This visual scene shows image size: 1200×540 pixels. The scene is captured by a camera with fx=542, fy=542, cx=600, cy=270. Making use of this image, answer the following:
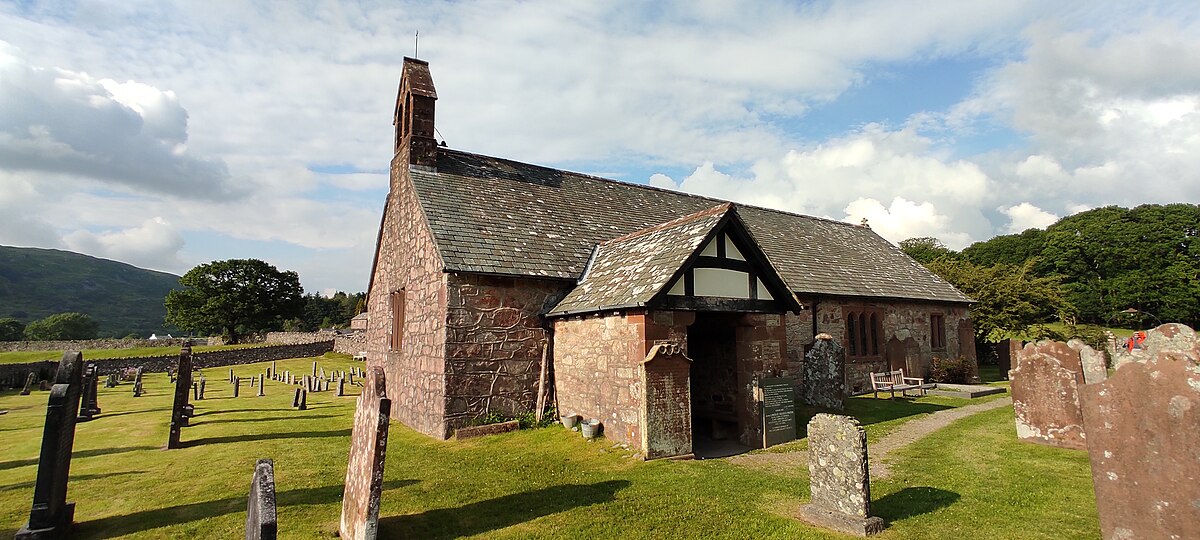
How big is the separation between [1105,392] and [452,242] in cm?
1257

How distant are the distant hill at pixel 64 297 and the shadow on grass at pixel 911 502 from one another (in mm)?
172848

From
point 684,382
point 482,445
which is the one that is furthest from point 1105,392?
point 482,445

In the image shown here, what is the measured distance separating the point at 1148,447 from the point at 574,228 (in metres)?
13.8

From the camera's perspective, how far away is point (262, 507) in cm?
477

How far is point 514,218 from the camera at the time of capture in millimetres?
16438

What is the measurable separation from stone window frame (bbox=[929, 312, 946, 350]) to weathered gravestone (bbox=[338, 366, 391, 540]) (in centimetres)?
2430

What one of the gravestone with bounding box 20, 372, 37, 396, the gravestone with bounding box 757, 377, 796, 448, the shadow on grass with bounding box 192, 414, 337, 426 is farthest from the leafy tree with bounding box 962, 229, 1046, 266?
the gravestone with bounding box 20, 372, 37, 396

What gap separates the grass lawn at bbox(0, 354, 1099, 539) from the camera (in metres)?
7.12

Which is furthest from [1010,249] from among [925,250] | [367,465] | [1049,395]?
[367,465]

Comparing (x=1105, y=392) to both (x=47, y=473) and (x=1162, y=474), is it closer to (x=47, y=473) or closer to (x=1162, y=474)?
(x=1162, y=474)

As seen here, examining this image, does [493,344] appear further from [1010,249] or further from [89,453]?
[1010,249]

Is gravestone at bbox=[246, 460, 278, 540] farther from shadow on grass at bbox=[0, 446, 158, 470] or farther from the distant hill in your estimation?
the distant hill

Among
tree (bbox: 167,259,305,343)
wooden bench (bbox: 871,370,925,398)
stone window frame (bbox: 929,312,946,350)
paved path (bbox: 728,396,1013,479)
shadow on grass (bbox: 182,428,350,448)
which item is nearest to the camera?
paved path (bbox: 728,396,1013,479)

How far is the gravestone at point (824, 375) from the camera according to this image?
640 inches
